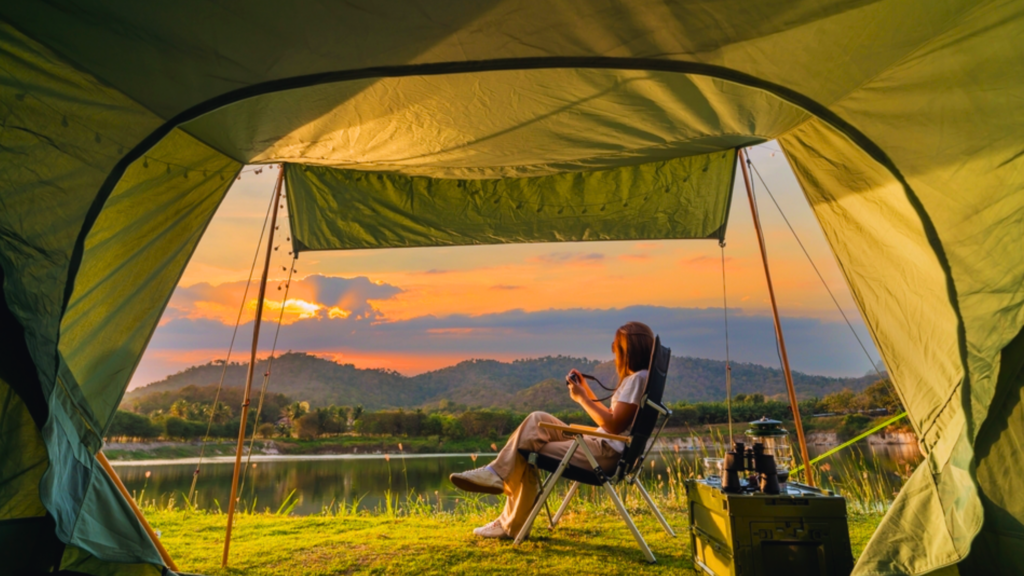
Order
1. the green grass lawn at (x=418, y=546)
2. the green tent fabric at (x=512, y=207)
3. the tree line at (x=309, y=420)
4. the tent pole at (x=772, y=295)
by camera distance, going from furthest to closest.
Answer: the tree line at (x=309, y=420)
the green tent fabric at (x=512, y=207)
the tent pole at (x=772, y=295)
the green grass lawn at (x=418, y=546)

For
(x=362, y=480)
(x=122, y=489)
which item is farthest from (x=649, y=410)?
(x=362, y=480)

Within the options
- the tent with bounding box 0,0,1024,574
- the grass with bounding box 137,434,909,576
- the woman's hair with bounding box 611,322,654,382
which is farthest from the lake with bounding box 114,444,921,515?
the tent with bounding box 0,0,1024,574

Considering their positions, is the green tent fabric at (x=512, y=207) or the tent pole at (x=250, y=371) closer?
the tent pole at (x=250, y=371)

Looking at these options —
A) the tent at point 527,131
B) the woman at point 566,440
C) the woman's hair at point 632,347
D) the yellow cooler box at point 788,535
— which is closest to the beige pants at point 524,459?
the woman at point 566,440

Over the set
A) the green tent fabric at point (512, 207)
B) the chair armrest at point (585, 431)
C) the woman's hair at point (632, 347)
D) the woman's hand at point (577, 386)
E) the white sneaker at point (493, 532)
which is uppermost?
the green tent fabric at point (512, 207)

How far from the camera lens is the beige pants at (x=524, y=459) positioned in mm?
2752

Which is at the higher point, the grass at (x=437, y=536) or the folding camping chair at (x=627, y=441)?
the folding camping chair at (x=627, y=441)

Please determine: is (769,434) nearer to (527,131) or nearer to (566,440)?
(566,440)

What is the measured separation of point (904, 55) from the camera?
176 centimetres

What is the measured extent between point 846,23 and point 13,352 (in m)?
3.11

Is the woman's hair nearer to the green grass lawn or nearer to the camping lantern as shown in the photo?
the camping lantern

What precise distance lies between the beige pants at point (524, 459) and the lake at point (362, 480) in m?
0.75

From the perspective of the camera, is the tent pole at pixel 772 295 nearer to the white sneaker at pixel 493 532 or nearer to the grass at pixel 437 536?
the grass at pixel 437 536

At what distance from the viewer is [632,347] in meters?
2.85
